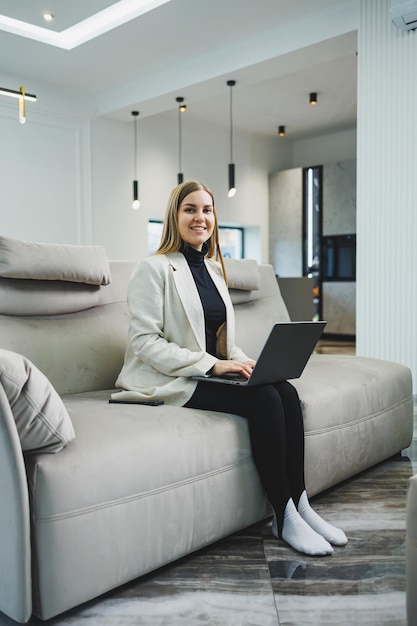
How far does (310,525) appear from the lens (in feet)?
5.78

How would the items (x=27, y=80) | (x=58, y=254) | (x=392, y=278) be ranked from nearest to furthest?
(x=58, y=254)
(x=392, y=278)
(x=27, y=80)

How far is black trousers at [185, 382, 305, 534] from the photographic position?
172 cm

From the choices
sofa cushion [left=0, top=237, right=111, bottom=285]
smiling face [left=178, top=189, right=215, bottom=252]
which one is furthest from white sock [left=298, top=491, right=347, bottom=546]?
sofa cushion [left=0, top=237, right=111, bottom=285]

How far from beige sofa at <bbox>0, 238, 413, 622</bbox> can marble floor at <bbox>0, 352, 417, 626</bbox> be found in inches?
2.0

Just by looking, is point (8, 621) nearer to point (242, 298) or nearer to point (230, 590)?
point (230, 590)

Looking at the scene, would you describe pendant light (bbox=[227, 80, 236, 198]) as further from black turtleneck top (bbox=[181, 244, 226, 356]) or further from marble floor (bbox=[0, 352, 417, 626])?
marble floor (bbox=[0, 352, 417, 626])

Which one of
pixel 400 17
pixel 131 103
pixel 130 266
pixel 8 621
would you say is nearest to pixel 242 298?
pixel 130 266

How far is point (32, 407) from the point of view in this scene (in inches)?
50.8

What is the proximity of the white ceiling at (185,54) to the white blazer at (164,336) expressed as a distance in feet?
10.4

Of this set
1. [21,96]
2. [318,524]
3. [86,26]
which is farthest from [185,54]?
[318,524]

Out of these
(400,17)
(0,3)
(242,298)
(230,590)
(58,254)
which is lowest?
(230,590)

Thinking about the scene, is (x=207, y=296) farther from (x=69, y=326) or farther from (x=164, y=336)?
(x=69, y=326)

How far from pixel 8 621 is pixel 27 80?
5759mm

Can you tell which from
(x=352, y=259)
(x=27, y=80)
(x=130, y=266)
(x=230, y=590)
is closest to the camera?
(x=230, y=590)
